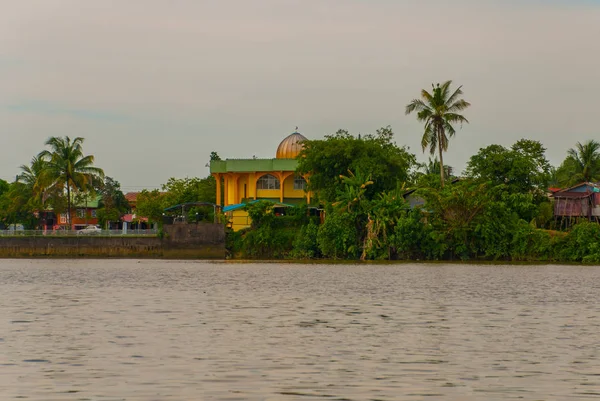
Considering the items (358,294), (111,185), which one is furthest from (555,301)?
(111,185)

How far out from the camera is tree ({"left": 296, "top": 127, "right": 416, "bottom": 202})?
227 ft

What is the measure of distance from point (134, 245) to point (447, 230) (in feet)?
83.5

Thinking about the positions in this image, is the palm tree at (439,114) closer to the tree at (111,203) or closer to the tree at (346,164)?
the tree at (346,164)

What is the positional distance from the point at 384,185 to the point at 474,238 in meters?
8.97

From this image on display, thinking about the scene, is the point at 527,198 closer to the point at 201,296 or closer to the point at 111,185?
the point at 201,296

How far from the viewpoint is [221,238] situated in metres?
72.8

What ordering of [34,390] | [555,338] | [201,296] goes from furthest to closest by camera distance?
[201,296]
[555,338]
[34,390]

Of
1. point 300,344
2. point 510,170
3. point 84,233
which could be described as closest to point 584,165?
point 510,170

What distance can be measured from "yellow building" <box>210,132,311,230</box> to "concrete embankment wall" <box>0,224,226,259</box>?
9445 millimetres

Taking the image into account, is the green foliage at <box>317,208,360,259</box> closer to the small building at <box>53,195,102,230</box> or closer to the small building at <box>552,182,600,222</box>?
the small building at <box>552,182,600,222</box>

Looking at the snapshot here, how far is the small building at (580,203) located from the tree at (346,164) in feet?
36.6

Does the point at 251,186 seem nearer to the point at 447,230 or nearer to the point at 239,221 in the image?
the point at 239,221

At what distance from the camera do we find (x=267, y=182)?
86.6 metres

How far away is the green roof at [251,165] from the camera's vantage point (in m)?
82.9
